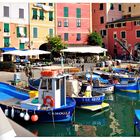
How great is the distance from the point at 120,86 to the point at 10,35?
51.1ft

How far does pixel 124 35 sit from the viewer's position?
42.5m

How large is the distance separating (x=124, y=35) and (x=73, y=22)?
7004 mm

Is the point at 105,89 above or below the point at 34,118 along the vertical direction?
above

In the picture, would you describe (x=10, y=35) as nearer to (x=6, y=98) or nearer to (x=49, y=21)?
(x=49, y=21)

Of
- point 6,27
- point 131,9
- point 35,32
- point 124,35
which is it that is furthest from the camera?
point 131,9

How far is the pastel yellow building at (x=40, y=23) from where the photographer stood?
35.0 meters

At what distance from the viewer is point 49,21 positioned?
36938mm

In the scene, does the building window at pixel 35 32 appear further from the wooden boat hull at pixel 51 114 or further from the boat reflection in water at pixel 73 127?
the wooden boat hull at pixel 51 114

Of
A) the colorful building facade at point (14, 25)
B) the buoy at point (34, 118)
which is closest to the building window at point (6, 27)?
the colorful building facade at point (14, 25)

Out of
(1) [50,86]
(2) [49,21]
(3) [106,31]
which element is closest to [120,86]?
(1) [50,86]

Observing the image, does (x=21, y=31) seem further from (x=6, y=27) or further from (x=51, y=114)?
(x=51, y=114)

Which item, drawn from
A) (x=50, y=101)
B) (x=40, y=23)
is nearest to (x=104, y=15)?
(x=40, y=23)

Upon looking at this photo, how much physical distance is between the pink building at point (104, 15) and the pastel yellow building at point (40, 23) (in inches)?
363

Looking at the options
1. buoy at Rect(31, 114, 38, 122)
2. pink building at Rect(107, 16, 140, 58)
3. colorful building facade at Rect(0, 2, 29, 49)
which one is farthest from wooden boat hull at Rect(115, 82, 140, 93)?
pink building at Rect(107, 16, 140, 58)
